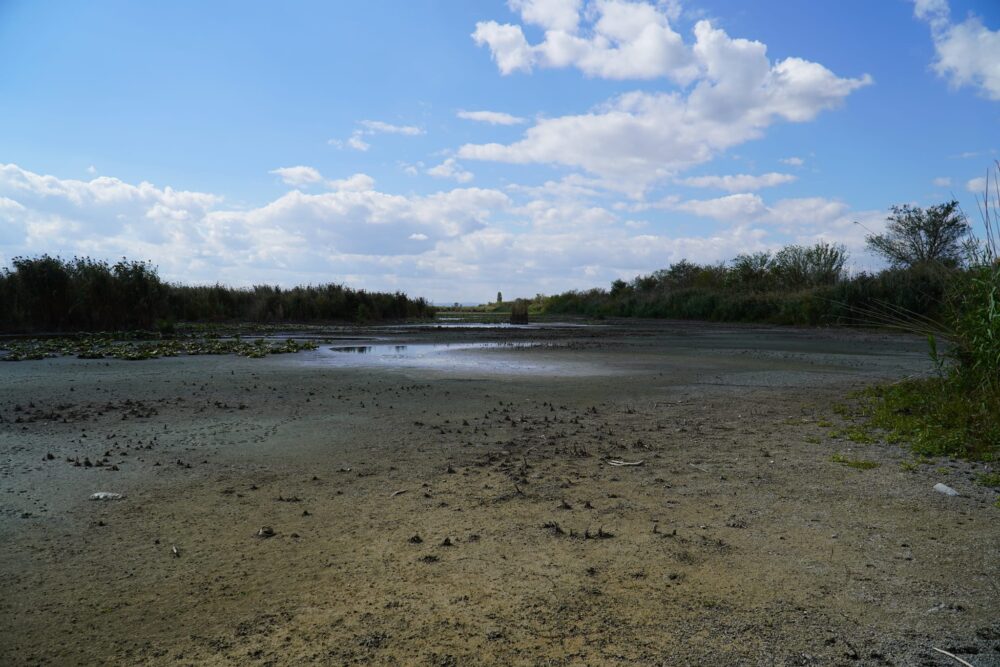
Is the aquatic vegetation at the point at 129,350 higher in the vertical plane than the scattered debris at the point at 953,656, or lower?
higher

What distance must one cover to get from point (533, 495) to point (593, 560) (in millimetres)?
1235

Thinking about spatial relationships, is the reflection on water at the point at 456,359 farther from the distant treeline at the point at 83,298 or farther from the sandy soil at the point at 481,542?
the distant treeline at the point at 83,298

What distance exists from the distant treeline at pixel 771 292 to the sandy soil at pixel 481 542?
2012 cm

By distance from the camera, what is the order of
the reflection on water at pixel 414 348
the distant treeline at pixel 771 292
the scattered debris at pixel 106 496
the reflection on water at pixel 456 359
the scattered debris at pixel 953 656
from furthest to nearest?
the distant treeline at pixel 771 292, the reflection on water at pixel 414 348, the reflection on water at pixel 456 359, the scattered debris at pixel 106 496, the scattered debris at pixel 953 656

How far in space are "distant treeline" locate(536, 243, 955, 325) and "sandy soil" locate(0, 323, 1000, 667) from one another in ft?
66.0

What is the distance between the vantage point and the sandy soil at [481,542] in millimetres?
2852

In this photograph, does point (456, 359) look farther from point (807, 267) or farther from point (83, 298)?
point (807, 267)

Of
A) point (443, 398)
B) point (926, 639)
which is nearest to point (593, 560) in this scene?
point (926, 639)

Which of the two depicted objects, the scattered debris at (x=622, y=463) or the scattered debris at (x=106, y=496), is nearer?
the scattered debris at (x=106, y=496)

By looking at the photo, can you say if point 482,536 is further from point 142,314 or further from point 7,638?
point 142,314

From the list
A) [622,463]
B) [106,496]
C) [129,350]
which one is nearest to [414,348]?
[129,350]

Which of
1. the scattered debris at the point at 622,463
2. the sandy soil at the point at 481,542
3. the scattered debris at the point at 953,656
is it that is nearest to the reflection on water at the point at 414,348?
the sandy soil at the point at 481,542

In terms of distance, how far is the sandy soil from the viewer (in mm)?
2852

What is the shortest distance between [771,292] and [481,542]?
41.1 m
